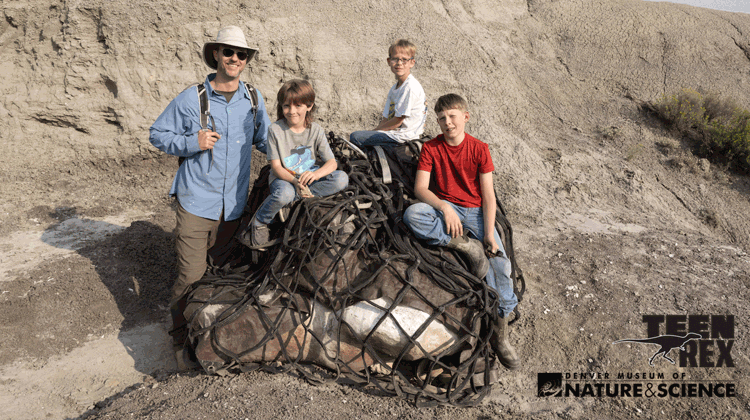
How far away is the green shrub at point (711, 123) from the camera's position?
668 centimetres

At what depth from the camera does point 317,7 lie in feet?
24.3

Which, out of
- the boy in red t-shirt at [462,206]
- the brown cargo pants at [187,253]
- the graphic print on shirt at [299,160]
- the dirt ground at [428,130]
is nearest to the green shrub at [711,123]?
the dirt ground at [428,130]

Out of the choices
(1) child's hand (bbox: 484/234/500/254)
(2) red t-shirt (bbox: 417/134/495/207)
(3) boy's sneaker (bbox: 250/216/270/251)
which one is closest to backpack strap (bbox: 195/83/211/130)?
(3) boy's sneaker (bbox: 250/216/270/251)

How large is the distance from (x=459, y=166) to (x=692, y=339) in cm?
236

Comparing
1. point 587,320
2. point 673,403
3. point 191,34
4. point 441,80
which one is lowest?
point 673,403

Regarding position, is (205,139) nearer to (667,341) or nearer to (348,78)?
(667,341)

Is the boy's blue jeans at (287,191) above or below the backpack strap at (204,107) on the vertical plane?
below

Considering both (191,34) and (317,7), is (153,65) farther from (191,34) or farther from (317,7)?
(317,7)

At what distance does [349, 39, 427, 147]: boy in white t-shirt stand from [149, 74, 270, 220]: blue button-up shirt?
1013 millimetres

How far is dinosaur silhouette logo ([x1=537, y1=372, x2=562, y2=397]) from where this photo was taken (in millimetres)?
3323

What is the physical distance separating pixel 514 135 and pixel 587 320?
11.8 feet

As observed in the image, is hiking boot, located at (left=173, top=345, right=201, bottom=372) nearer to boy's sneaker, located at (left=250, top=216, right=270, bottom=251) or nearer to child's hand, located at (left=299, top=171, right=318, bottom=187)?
boy's sneaker, located at (left=250, top=216, right=270, bottom=251)

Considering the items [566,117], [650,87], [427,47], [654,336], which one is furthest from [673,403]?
[650,87]

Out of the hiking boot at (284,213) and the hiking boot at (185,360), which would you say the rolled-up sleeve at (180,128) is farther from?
the hiking boot at (185,360)
